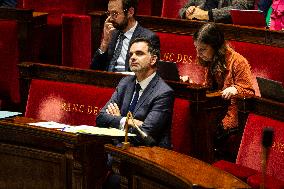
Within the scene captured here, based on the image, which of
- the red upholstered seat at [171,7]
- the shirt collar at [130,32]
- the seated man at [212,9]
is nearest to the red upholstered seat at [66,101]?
the shirt collar at [130,32]

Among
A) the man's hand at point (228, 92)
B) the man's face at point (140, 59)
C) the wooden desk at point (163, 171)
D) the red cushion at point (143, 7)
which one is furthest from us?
the red cushion at point (143, 7)

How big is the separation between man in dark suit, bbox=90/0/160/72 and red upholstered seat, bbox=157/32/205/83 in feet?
0.50

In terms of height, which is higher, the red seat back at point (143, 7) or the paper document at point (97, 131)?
the red seat back at point (143, 7)

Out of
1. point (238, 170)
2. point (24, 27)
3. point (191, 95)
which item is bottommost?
point (238, 170)

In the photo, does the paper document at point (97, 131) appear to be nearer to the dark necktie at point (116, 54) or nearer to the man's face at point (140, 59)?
the man's face at point (140, 59)

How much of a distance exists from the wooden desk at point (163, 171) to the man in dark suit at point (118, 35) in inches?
20.9

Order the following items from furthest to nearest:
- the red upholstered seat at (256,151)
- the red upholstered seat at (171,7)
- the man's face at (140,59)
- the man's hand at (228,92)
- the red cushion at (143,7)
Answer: the red cushion at (143,7) → the red upholstered seat at (171,7) → the man's hand at (228,92) → the man's face at (140,59) → the red upholstered seat at (256,151)

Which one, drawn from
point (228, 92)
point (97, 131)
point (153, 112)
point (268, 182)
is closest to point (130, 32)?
point (228, 92)

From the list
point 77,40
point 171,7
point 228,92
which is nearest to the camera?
point 228,92

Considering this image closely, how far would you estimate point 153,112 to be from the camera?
4.17ft

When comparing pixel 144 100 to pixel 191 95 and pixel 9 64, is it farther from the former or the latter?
pixel 9 64

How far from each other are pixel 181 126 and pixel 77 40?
700 millimetres

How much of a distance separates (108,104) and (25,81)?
30 centimetres

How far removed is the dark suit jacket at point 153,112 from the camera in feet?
4.12
